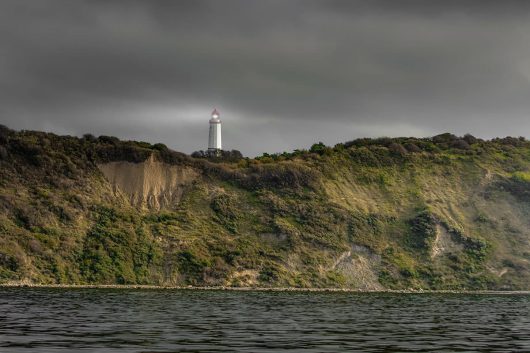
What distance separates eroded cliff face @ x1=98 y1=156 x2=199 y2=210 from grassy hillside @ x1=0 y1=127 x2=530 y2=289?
22 centimetres

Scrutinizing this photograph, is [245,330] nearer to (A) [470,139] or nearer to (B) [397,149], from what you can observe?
(B) [397,149]

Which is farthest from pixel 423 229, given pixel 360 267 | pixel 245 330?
pixel 245 330

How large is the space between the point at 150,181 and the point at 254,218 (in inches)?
781

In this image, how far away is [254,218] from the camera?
5561 inches

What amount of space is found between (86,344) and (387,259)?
106035mm

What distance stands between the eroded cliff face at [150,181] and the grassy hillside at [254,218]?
0.71 feet

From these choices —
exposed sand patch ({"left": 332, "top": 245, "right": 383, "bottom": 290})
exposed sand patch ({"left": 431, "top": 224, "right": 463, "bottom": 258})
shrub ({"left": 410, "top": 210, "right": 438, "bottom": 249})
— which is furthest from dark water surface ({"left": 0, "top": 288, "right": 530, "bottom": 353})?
exposed sand patch ({"left": 431, "top": 224, "right": 463, "bottom": 258})

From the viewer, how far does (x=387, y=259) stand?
5335 inches

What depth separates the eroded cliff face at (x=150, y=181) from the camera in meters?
144

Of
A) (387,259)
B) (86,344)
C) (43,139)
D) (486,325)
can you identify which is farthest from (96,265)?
(86,344)

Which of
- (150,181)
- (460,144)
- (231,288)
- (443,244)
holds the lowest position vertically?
(231,288)

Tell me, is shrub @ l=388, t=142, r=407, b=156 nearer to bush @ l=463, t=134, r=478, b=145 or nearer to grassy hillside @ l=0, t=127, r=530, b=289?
grassy hillside @ l=0, t=127, r=530, b=289

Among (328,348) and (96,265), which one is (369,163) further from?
(328,348)

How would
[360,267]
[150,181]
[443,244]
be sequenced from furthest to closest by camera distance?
1. [150,181]
2. [443,244]
3. [360,267]
